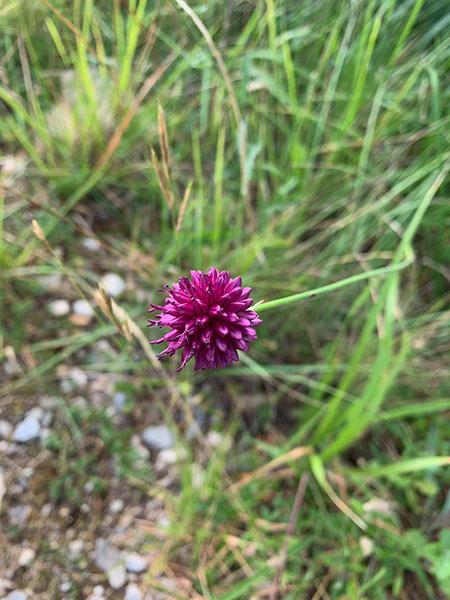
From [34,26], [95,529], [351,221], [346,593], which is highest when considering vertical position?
[34,26]

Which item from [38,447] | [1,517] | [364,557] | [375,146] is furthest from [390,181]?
[1,517]

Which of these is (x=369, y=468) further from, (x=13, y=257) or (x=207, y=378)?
(x=13, y=257)

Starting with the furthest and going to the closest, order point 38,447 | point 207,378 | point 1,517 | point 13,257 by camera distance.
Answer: point 207,378 → point 13,257 → point 38,447 → point 1,517

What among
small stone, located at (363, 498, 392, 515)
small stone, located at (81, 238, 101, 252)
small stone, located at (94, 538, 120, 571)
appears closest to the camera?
small stone, located at (94, 538, 120, 571)

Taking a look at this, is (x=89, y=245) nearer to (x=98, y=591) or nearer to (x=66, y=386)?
(x=66, y=386)

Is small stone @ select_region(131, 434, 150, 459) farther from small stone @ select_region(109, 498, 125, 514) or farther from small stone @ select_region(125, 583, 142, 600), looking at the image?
small stone @ select_region(125, 583, 142, 600)

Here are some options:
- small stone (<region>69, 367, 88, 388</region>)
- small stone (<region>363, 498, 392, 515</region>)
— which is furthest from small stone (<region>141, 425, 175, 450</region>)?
small stone (<region>363, 498, 392, 515</region>)

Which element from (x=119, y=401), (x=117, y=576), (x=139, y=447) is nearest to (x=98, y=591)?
(x=117, y=576)
